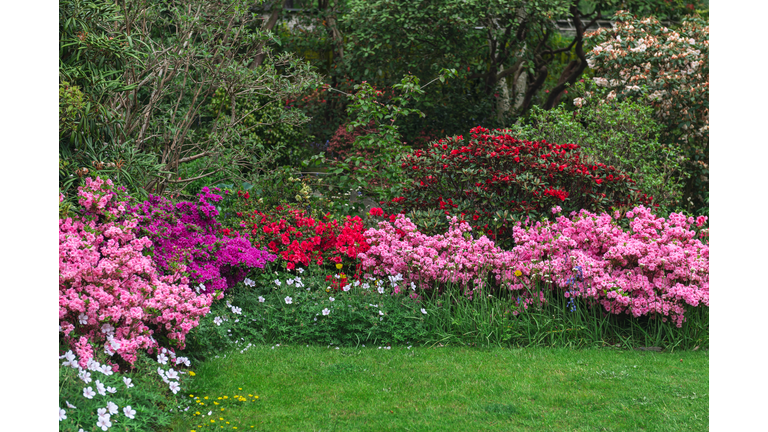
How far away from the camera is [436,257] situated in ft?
18.7

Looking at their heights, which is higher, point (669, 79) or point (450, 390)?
point (669, 79)

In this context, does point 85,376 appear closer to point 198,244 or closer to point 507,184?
point 198,244

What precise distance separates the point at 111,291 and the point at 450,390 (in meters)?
2.11

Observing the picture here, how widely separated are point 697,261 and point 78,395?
4489mm

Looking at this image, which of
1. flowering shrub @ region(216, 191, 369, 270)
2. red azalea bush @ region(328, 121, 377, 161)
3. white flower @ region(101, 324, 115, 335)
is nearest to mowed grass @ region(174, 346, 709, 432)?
white flower @ region(101, 324, 115, 335)

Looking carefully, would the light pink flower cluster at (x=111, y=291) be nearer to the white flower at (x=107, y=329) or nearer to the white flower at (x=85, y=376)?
the white flower at (x=107, y=329)

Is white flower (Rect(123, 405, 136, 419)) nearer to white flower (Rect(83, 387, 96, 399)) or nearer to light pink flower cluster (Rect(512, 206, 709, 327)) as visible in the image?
white flower (Rect(83, 387, 96, 399))

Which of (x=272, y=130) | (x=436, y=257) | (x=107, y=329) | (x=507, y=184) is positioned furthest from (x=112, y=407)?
(x=272, y=130)

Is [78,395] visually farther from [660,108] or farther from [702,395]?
[660,108]

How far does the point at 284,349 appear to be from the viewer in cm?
491

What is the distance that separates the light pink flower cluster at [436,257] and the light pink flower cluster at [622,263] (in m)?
0.24

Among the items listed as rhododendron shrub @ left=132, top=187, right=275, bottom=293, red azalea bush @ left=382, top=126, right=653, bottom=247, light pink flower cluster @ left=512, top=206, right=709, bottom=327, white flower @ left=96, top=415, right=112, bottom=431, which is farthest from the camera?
red azalea bush @ left=382, top=126, right=653, bottom=247

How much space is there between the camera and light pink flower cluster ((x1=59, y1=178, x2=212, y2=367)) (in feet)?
11.9

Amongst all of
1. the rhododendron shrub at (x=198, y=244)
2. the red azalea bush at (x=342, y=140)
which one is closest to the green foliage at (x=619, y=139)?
the rhododendron shrub at (x=198, y=244)
